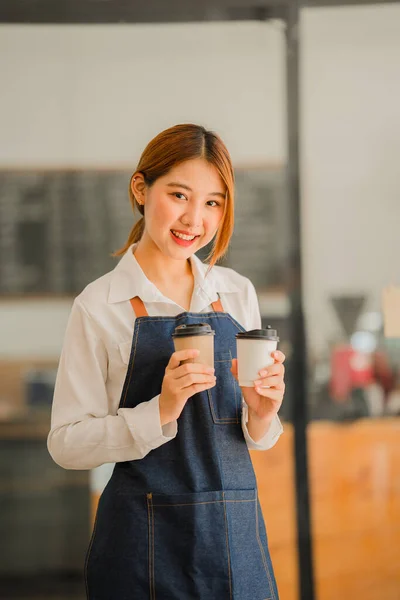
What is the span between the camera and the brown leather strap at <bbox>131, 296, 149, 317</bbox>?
5.03 ft

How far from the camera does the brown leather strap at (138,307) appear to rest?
60.4 inches

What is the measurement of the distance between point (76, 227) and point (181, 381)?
1.49 meters

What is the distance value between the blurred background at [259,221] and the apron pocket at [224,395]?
114 centimetres

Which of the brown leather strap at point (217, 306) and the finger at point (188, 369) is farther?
the brown leather strap at point (217, 306)

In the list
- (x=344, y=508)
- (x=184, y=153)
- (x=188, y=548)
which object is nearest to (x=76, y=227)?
(x=184, y=153)

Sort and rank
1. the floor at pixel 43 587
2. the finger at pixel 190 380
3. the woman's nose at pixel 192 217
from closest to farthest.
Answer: the finger at pixel 190 380 < the woman's nose at pixel 192 217 < the floor at pixel 43 587

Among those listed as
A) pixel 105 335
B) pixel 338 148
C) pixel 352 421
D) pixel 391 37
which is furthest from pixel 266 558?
pixel 391 37

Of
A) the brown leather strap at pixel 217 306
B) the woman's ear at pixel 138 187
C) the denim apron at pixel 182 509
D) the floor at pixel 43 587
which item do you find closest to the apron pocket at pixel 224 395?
the denim apron at pixel 182 509

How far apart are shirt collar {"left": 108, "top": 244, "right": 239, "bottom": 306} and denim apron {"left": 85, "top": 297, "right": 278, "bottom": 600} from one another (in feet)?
0.09

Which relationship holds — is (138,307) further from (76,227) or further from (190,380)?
(76,227)

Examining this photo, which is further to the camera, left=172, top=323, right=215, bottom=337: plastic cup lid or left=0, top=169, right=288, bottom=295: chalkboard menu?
left=0, top=169, right=288, bottom=295: chalkboard menu

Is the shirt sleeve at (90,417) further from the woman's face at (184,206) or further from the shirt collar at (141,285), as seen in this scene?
the woman's face at (184,206)

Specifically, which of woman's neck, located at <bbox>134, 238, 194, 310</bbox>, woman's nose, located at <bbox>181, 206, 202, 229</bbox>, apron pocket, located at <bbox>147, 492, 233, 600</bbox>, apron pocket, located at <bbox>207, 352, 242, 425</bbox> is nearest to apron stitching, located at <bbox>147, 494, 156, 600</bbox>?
apron pocket, located at <bbox>147, 492, 233, 600</bbox>

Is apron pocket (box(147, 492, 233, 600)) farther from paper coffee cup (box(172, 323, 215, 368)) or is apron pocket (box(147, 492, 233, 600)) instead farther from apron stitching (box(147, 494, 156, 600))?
paper coffee cup (box(172, 323, 215, 368))
